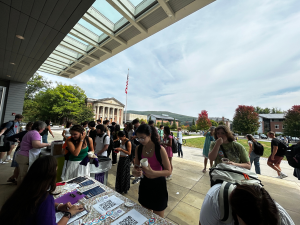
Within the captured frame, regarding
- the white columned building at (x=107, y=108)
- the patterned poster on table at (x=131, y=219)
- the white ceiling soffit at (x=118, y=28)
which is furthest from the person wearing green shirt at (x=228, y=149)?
the white columned building at (x=107, y=108)

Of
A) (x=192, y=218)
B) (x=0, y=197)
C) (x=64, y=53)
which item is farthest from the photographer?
(x=64, y=53)

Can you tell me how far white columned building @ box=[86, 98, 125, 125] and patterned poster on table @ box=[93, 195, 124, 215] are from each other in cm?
5277

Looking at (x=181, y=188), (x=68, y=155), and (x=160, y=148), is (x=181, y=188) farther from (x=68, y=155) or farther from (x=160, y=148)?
(x=68, y=155)

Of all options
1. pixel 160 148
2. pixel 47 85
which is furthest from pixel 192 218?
pixel 47 85

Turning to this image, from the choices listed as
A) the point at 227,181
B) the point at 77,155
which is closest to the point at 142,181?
the point at 227,181

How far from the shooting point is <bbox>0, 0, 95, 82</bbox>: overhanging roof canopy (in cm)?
271

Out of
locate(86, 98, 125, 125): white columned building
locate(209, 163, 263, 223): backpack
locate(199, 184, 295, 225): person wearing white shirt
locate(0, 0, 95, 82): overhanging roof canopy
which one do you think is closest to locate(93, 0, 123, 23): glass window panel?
locate(0, 0, 95, 82): overhanging roof canopy

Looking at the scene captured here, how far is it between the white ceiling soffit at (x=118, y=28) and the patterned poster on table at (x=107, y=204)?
5807 millimetres

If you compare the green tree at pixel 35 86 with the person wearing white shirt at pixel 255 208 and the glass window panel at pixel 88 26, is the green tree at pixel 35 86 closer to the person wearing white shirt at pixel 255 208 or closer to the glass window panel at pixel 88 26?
the glass window panel at pixel 88 26

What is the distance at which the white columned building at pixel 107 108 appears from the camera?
5343 centimetres

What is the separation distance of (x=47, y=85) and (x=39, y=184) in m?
39.2

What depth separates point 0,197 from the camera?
276 cm

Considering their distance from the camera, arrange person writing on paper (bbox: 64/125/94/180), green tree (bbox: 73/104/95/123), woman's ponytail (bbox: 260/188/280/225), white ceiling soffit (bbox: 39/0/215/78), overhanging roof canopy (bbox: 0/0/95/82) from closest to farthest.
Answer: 1. woman's ponytail (bbox: 260/188/280/225)
2. person writing on paper (bbox: 64/125/94/180)
3. overhanging roof canopy (bbox: 0/0/95/82)
4. white ceiling soffit (bbox: 39/0/215/78)
5. green tree (bbox: 73/104/95/123)

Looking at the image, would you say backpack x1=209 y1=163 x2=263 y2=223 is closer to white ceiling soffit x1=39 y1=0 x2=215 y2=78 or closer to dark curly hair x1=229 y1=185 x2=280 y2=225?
dark curly hair x1=229 y1=185 x2=280 y2=225
